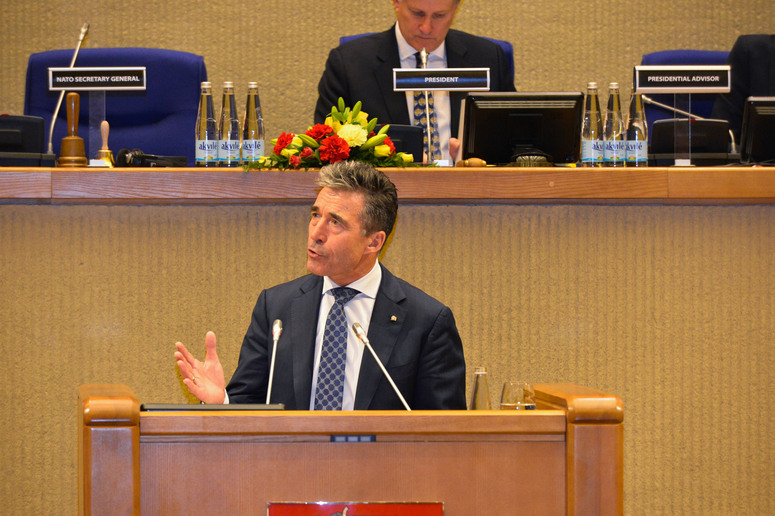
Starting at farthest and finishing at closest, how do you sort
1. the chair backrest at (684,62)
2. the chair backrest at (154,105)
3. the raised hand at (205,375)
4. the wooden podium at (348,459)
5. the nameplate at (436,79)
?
the chair backrest at (684,62) → the chair backrest at (154,105) → the nameplate at (436,79) → the raised hand at (205,375) → the wooden podium at (348,459)

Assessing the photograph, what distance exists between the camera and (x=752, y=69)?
13.2 ft

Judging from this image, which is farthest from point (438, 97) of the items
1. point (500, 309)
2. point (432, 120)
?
point (500, 309)

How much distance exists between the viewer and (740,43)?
13.3ft

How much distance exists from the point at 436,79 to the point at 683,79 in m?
0.71

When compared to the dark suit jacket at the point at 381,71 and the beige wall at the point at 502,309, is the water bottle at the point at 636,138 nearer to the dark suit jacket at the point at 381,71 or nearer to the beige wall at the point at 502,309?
the beige wall at the point at 502,309

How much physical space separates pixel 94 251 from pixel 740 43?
285cm

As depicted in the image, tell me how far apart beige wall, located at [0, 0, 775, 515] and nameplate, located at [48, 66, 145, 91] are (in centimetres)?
40

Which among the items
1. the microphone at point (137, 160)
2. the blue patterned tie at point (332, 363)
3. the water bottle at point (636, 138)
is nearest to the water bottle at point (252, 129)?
the microphone at point (137, 160)

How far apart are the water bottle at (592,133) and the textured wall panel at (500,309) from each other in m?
0.18

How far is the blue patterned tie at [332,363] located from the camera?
86.9 inches

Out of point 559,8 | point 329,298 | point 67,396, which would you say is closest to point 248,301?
point 329,298

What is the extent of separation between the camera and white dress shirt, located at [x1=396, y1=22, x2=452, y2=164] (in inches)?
139

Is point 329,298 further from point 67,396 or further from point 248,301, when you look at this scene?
point 67,396

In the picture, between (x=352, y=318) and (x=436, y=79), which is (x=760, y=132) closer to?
(x=436, y=79)
